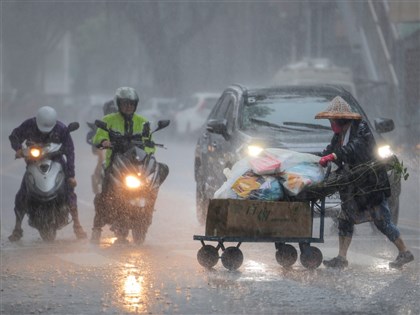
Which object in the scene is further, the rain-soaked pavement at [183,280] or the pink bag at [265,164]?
the pink bag at [265,164]

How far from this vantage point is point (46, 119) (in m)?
13.4

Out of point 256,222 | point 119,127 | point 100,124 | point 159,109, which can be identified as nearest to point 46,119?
point 100,124

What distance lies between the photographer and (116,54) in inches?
3408

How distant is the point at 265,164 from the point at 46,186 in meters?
3.39

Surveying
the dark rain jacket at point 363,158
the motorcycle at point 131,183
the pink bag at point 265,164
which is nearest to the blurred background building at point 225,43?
the motorcycle at point 131,183

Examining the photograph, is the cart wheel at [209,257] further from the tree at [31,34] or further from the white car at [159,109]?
the tree at [31,34]

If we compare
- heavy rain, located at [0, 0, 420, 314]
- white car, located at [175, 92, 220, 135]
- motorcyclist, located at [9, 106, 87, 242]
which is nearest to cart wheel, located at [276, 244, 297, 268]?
heavy rain, located at [0, 0, 420, 314]

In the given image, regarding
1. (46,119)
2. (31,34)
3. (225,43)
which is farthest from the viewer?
(31,34)

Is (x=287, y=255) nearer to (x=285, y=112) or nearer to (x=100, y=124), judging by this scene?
(x=100, y=124)

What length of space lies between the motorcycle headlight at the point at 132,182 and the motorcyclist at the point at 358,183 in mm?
2510

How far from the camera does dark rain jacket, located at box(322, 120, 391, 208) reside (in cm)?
1066

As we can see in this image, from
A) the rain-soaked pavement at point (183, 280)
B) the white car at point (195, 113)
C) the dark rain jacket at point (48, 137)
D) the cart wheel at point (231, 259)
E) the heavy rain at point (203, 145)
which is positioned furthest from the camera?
the white car at point (195, 113)

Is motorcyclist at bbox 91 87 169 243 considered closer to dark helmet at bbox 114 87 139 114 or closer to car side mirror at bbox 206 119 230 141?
dark helmet at bbox 114 87 139 114

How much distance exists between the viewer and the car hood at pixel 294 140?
1366 centimetres
